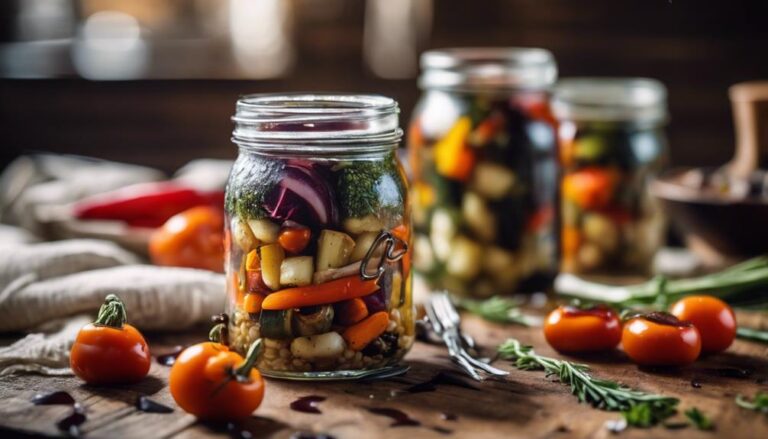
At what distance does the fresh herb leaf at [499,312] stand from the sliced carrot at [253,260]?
529 millimetres

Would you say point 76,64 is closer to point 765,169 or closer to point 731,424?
point 765,169

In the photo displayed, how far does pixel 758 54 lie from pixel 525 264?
6.16 ft

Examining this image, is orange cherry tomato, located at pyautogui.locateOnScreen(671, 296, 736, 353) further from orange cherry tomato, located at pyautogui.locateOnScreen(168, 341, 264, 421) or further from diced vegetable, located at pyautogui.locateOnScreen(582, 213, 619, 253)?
orange cherry tomato, located at pyautogui.locateOnScreen(168, 341, 264, 421)

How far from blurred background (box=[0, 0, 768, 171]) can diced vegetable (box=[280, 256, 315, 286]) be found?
Result: 7.85 feet

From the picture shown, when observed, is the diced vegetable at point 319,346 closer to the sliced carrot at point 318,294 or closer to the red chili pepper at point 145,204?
the sliced carrot at point 318,294

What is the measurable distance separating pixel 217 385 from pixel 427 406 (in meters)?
0.27

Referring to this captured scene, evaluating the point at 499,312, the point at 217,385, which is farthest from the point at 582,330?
the point at 217,385

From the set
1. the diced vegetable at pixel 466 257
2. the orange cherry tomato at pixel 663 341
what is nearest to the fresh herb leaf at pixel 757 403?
the orange cherry tomato at pixel 663 341

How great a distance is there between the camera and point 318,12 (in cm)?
367

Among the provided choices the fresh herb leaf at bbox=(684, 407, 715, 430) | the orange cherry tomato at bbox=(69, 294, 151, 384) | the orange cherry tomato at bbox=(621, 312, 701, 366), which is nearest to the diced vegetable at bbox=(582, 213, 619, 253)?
the orange cherry tomato at bbox=(621, 312, 701, 366)

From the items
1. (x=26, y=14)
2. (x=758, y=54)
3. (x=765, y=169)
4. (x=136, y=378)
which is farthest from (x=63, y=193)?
(x=758, y=54)

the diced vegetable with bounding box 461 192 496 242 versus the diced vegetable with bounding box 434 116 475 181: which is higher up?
the diced vegetable with bounding box 434 116 475 181

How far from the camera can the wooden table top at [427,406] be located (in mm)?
1132

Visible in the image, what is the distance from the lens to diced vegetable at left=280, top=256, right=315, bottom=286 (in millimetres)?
1235
